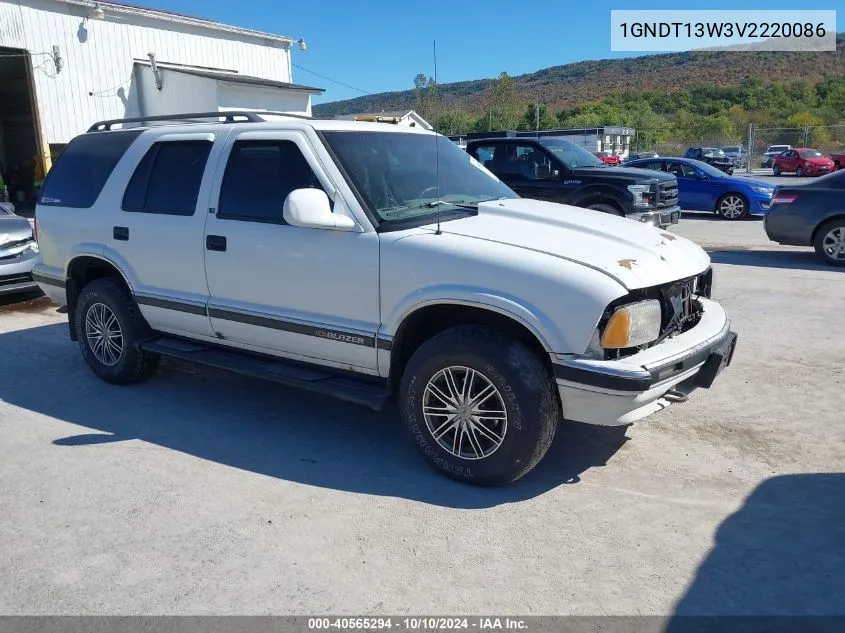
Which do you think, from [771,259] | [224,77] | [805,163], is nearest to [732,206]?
[771,259]

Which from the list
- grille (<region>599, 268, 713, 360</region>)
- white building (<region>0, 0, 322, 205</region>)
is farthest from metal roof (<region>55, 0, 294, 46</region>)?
grille (<region>599, 268, 713, 360</region>)

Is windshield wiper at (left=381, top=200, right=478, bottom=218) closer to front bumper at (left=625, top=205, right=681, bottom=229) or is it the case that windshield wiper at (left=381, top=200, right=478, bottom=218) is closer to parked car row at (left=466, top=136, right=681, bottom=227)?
front bumper at (left=625, top=205, right=681, bottom=229)

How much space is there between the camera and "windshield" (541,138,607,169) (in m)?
12.2

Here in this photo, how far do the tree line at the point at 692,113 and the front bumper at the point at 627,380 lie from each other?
37.6 meters

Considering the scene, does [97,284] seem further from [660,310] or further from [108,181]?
[660,310]

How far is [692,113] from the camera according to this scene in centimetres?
6912

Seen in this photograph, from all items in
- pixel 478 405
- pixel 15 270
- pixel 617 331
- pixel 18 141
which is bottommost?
pixel 478 405

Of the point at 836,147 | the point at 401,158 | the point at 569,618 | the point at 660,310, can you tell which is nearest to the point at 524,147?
the point at 401,158

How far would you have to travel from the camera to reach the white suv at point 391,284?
11.9 feet

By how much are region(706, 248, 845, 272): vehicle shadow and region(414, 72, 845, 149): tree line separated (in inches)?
1165

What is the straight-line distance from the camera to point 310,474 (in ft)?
13.6

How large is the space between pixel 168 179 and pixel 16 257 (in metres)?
4.95

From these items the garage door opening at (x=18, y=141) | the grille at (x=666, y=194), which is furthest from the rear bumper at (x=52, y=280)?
the garage door opening at (x=18, y=141)

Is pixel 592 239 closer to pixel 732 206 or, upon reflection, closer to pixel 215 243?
pixel 215 243
